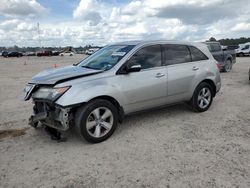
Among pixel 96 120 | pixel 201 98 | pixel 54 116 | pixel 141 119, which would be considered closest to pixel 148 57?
pixel 141 119

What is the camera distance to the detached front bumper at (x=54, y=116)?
4.46 m

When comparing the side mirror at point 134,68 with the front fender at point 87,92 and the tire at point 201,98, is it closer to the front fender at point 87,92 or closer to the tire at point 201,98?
the front fender at point 87,92

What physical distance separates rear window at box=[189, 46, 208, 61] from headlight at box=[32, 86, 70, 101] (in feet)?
10.7

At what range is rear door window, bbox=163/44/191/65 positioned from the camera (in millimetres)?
5832

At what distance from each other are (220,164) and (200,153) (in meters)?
0.42

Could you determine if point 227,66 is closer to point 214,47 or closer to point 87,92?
point 214,47

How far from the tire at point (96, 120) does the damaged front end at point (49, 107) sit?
0.22 metres

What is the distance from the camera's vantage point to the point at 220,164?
3.88 m

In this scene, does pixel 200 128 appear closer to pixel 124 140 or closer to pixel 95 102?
pixel 124 140

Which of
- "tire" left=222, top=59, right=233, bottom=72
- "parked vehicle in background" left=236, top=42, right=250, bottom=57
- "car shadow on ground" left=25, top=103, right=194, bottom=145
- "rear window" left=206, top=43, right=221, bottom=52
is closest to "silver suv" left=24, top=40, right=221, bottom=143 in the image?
"car shadow on ground" left=25, top=103, right=194, bottom=145

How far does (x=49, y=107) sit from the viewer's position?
187 inches

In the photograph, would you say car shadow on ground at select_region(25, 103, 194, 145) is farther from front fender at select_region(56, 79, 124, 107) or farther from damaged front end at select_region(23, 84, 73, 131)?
front fender at select_region(56, 79, 124, 107)

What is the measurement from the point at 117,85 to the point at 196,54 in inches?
97.3

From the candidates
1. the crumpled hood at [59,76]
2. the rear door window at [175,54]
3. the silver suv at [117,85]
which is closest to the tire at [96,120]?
the silver suv at [117,85]
